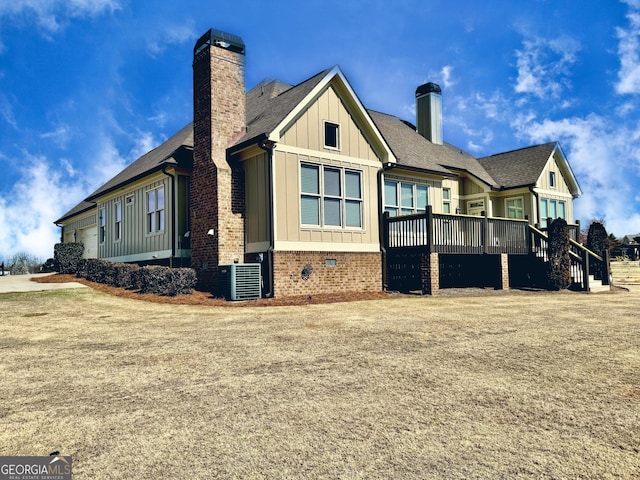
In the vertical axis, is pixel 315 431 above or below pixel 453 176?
below

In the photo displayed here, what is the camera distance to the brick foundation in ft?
46.7

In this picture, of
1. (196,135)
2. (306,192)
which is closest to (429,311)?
(306,192)

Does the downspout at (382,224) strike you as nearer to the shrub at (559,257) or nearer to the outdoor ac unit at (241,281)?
the outdoor ac unit at (241,281)

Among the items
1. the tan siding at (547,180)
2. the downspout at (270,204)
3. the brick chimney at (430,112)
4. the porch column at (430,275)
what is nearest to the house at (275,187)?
the downspout at (270,204)

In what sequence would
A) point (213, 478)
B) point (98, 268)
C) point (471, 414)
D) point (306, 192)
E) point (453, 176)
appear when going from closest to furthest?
1. point (213, 478)
2. point (471, 414)
3. point (306, 192)
4. point (98, 268)
5. point (453, 176)

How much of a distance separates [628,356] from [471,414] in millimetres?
3614

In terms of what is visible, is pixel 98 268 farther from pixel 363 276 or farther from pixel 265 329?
pixel 265 329

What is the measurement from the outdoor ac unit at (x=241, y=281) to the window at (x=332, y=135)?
485 cm

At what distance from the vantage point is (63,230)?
32.7m

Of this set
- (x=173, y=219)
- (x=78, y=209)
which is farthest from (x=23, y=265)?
(x=173, y=219)

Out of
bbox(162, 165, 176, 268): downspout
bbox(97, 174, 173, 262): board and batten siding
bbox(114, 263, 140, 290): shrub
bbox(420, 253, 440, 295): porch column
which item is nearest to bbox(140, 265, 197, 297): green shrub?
bbox(114, 263, 140, 290): shrub

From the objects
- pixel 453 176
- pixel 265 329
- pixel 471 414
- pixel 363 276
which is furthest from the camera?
pixel 453 176

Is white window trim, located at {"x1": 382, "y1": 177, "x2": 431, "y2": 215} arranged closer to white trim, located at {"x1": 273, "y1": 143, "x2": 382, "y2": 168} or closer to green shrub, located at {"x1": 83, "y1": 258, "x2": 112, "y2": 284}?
white trim, located at {"x1": 273, "y1": 143, "x2": 382, "y2": 168}

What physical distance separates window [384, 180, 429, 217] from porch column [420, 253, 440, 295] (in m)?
3.49
